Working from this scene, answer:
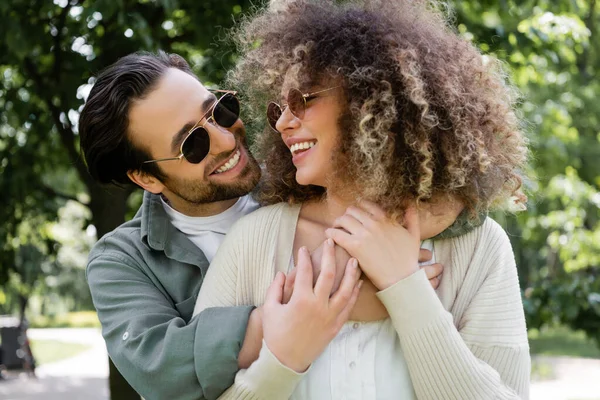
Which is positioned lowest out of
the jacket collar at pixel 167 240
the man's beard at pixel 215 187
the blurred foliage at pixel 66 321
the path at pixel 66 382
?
the blurred foliage at pixel 66 321

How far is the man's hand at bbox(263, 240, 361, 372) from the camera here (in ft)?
5.89

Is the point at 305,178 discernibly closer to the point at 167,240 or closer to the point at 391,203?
the point at 391,203

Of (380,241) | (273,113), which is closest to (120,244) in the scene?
(273,113)

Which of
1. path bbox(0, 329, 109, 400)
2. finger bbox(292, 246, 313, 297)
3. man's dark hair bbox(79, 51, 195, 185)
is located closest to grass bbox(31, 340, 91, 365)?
path bbox(0, 329, 109, 400)

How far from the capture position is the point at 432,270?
194cm

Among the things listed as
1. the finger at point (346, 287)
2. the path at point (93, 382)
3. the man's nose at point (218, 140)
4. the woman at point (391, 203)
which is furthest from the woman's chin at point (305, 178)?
the path at point (93, 382)

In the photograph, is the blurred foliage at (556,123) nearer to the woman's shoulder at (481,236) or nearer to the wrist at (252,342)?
the woman's shoulder at (481,236)

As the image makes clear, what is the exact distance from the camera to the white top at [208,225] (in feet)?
8.43

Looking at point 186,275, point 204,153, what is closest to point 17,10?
point 204,153

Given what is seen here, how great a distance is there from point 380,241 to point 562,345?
17.4 meters

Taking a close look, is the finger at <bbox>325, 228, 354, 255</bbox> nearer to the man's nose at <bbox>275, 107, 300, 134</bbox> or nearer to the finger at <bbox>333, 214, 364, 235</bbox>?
the finger at <bbox>333, 214, 364, 235</bbox>

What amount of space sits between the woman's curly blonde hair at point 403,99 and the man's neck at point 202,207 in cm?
69

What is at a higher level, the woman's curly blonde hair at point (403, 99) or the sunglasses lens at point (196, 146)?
the woman's curly blonde hair at point (403, 99)

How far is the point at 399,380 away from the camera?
1.89 m
